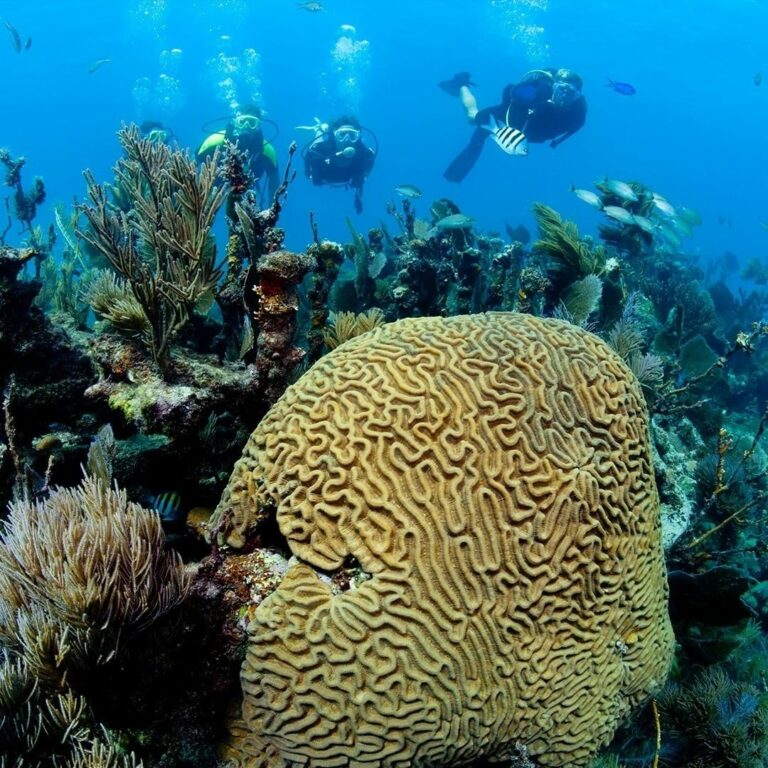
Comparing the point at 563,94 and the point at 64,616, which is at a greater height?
the point at 563,94

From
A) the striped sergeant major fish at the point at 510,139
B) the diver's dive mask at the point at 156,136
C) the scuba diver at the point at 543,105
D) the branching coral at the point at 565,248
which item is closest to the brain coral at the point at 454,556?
the diver's dive mask at the point at 156,136

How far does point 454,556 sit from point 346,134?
49.5 feet

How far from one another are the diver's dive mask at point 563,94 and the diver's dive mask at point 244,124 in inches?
315

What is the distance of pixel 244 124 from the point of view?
13367 millimetres

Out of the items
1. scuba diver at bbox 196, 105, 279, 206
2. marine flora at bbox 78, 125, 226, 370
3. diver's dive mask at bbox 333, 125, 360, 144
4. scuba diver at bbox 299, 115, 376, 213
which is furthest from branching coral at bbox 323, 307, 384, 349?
diver's dive mask at bbox 333, 125, 360, 144

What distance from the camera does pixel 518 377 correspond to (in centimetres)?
352

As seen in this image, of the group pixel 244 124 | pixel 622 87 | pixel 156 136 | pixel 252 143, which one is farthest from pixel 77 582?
pixel 622 87

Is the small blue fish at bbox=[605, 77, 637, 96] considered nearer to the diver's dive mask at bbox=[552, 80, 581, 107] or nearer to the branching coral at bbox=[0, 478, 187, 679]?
the diver's dive mask at bbox=[552, 80, 581, 107]

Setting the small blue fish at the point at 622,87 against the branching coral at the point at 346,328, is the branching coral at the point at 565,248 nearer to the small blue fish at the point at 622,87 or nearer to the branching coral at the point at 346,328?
the branching coral at the point at 346,328

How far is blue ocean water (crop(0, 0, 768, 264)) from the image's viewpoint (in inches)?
2825

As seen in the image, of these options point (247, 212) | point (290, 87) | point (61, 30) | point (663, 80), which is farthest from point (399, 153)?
point (247, 212)

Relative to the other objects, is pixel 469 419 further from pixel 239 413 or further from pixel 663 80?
pixel 663 80

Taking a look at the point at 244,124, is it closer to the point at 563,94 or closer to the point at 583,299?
the point at 563,94

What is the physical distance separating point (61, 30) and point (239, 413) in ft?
313
